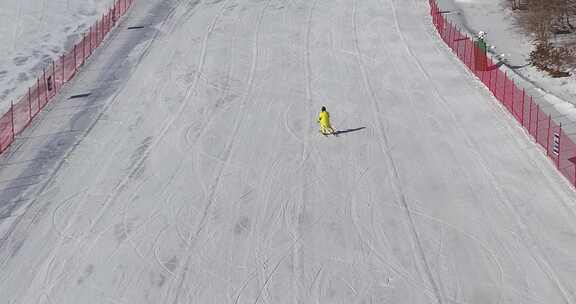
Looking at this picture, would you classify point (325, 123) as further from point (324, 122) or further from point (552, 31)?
point (552, 31)

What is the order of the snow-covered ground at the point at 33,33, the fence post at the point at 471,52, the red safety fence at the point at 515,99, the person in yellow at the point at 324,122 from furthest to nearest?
the snow-covered ground at the point at 33,33
the fence post at the point at 471,52
the person in yellow at the point at 324,122
the red safety fence at the point at 515,99

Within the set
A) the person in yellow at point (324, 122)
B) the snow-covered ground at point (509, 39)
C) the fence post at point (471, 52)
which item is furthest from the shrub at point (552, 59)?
the person in yellow at point (324, 122)

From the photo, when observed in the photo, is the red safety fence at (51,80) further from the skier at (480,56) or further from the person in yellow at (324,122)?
the skier at (480,56)

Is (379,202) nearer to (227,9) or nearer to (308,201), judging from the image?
(308,201)

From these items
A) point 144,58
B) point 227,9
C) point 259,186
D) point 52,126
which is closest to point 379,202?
point 259,186

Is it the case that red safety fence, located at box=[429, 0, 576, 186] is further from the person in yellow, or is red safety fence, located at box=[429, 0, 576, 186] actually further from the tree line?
the person in yellow

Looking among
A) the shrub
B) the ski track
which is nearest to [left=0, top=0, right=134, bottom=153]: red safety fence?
the ski track
